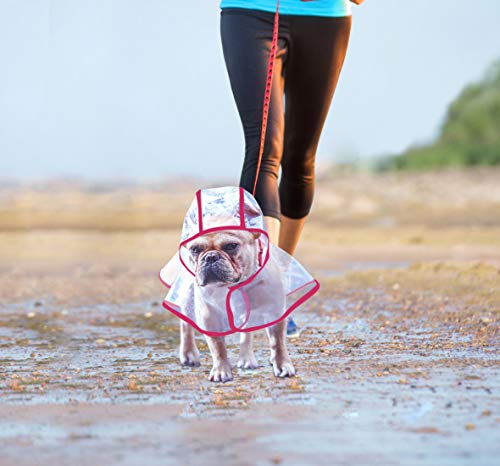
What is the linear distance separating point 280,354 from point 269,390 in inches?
11.0

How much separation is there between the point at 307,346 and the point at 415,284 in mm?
2742

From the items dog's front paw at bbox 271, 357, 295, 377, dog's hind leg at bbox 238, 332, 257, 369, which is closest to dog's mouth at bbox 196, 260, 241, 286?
dog's front paw at bbox 271, 357, 295, 377

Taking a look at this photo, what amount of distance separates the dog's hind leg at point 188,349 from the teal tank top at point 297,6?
4.31 ft

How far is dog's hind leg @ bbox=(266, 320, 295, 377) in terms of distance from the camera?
11.7 ft

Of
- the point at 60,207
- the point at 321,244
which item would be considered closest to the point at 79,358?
the point at 321,244

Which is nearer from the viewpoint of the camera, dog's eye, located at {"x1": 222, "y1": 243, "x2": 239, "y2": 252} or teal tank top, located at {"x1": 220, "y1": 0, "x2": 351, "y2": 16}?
dog's eye, located at {"x1": 222, "y1": 243, "x2": 239, "y2": 252}

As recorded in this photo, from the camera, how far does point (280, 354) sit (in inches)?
141

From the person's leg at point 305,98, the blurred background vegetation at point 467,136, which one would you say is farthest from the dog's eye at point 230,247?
the blurred background vegetation at point 467,136

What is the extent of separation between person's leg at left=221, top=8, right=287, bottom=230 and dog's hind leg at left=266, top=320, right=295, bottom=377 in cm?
45

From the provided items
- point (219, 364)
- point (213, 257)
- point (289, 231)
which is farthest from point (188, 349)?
point (289, 231)

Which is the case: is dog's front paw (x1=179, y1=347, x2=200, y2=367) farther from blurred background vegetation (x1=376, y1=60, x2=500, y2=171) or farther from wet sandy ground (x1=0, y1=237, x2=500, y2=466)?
blurred background vegetation (x1=376, y1=60, x2=500, y2=171)

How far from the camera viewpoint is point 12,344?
469 centimetres

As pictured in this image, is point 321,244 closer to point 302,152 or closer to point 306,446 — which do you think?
point 302,152

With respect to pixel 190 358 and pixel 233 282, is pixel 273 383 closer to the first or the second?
pixel 233 282
